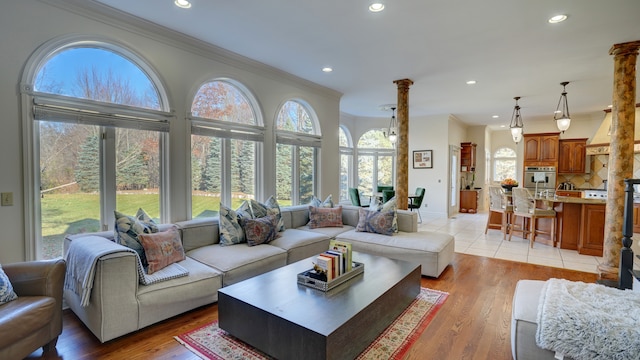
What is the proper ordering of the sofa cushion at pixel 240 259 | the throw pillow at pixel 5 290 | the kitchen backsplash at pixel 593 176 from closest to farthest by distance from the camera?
the throw pillow at pixel 5 290
the sofa cushion at pixel 240 259
the kitchen backsplash at pixel 593 176

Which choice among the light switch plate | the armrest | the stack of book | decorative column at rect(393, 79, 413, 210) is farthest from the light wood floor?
decorative column at rect(393, 79, 413, 210)

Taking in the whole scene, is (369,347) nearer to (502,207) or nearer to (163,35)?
(163,35)

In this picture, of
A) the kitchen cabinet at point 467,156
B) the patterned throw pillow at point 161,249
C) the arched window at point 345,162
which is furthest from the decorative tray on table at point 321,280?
the kitchen cabinet at point 467,156

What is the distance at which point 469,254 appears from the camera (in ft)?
15.9

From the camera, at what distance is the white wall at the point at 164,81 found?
8.38 feet

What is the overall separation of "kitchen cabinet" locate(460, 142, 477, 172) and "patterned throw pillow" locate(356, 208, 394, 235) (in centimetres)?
679

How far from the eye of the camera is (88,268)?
2.25 metres

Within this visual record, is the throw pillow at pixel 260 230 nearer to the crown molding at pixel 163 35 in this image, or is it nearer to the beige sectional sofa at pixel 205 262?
the beige sectional sofa at pixel 205 262

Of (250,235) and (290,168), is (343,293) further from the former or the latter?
(290,168)

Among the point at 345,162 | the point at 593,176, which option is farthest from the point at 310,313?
the point at 593,176

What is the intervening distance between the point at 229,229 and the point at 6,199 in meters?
1.95

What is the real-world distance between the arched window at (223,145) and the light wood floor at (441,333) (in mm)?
1748

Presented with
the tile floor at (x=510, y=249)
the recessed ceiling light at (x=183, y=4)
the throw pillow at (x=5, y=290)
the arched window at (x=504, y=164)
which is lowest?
the tile floor at (x=510, y=249)

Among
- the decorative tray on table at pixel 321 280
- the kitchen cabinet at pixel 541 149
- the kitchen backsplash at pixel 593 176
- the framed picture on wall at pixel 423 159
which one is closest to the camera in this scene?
the decorative tray on table at pixel 321 280
